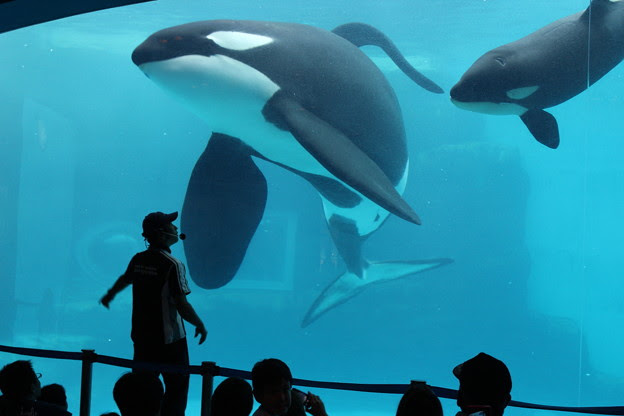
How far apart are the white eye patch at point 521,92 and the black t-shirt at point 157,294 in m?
5.35

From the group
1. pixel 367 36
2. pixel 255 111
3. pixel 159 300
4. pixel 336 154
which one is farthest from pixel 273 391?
pixel 367 36

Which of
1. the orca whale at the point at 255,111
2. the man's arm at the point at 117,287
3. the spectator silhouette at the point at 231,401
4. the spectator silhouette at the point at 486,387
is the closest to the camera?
the spectator silhouette at the point at 486,387

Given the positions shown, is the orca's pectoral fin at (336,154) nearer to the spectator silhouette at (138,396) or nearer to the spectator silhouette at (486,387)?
the spectator silhouette at (138,396)

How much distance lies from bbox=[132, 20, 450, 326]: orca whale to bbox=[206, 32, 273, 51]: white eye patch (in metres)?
0.01

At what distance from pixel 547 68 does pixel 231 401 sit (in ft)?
22.1

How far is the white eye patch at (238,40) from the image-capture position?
848cm

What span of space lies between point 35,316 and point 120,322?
678cm

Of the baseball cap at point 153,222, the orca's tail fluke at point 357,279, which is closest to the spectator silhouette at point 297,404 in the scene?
the baseball cap at point 153,222

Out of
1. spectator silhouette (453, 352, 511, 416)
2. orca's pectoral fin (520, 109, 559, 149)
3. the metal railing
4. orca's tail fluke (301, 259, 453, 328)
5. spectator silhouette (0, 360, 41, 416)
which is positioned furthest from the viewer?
orca's tail fluke (301, 259, 453, 328)

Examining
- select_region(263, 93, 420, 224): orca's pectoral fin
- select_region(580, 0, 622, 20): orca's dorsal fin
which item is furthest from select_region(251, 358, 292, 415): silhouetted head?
select_region(580, 0, 622, 20): orca's dorsal fin

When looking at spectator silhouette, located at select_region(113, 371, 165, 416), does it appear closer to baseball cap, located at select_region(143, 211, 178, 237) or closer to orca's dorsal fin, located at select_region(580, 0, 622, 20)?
baseball cap, located at select_region(143, 211, 178, 237)

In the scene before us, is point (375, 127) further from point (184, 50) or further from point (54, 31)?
point (54, 31)

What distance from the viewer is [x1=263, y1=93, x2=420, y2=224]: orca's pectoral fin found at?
6.86m

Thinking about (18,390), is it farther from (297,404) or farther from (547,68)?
(547,68)
